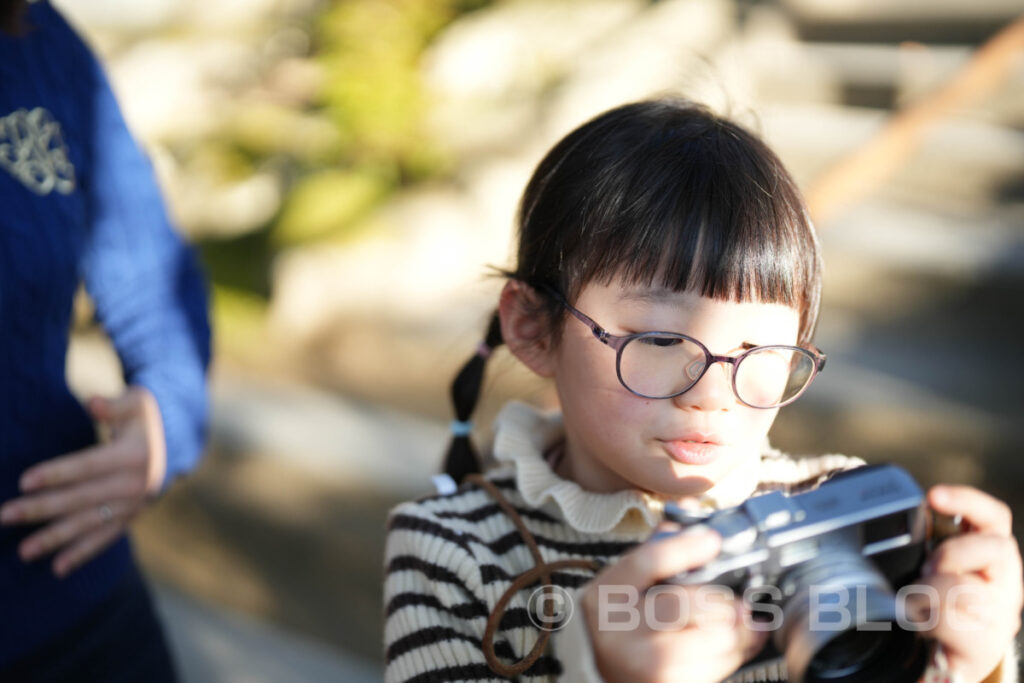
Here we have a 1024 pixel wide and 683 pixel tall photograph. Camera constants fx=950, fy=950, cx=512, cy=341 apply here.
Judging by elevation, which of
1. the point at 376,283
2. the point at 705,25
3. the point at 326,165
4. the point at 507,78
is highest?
the point at 705,25

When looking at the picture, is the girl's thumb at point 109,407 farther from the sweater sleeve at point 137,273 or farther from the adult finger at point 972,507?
the adult finger at point 972,507

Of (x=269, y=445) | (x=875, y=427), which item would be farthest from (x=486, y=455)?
(x=269, y=445)

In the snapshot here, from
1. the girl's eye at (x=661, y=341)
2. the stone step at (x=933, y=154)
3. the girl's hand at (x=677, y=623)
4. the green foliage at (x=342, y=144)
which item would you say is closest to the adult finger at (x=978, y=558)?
the girl's hand at (x=677, y=623)

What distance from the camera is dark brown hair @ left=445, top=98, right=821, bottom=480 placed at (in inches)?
37.2

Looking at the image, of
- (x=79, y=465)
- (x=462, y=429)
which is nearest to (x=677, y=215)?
(x=462, y=429)

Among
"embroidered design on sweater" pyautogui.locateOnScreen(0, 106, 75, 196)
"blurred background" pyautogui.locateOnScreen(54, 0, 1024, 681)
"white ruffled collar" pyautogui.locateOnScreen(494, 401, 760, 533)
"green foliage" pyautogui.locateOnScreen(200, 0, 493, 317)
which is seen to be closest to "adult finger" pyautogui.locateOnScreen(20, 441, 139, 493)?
"embroidered design on sweater" pyautogui.locateOnScreen(0, 106, 75, 196)

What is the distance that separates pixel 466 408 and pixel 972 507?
2.15ft

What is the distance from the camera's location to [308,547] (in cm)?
290

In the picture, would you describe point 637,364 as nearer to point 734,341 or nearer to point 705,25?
point 734,341

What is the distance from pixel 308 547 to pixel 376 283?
3.94 feet

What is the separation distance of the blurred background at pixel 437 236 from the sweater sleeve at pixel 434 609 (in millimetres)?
800

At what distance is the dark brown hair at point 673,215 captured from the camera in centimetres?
95

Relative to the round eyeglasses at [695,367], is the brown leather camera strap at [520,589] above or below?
below

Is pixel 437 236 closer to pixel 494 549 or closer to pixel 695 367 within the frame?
pixel 494 549
